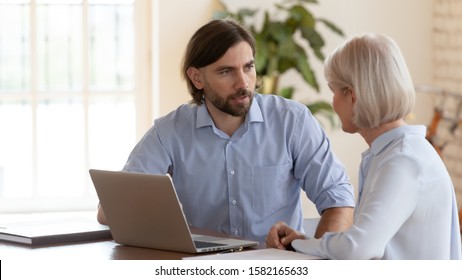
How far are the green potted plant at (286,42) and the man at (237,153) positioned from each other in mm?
2306

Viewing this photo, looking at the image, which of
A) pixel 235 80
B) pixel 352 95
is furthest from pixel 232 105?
pixel 352 95

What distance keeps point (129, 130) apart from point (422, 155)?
3.77 metres

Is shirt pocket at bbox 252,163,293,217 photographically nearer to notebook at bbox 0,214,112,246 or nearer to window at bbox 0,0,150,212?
notebook at bbox 0,214,112,246

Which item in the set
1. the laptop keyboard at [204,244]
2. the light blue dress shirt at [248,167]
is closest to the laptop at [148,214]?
the laptop keyboard at [204,244]

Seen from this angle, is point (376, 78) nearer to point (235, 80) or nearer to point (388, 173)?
point (388, 173)

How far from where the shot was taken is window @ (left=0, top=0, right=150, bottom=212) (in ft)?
18.4

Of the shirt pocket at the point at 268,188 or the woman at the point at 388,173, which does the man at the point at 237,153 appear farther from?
the woman at the point at 388,173

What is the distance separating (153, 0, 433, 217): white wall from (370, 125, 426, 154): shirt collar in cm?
349

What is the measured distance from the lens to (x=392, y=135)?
7.29 ft

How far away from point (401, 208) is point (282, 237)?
19.6 inches

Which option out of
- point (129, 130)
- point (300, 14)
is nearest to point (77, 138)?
point (129, 130)

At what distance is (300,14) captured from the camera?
557cm

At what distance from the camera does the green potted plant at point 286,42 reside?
5.50 metres

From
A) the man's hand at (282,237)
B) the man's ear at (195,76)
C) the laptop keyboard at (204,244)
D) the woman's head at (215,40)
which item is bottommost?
the laptop keyboard at (204,244)
